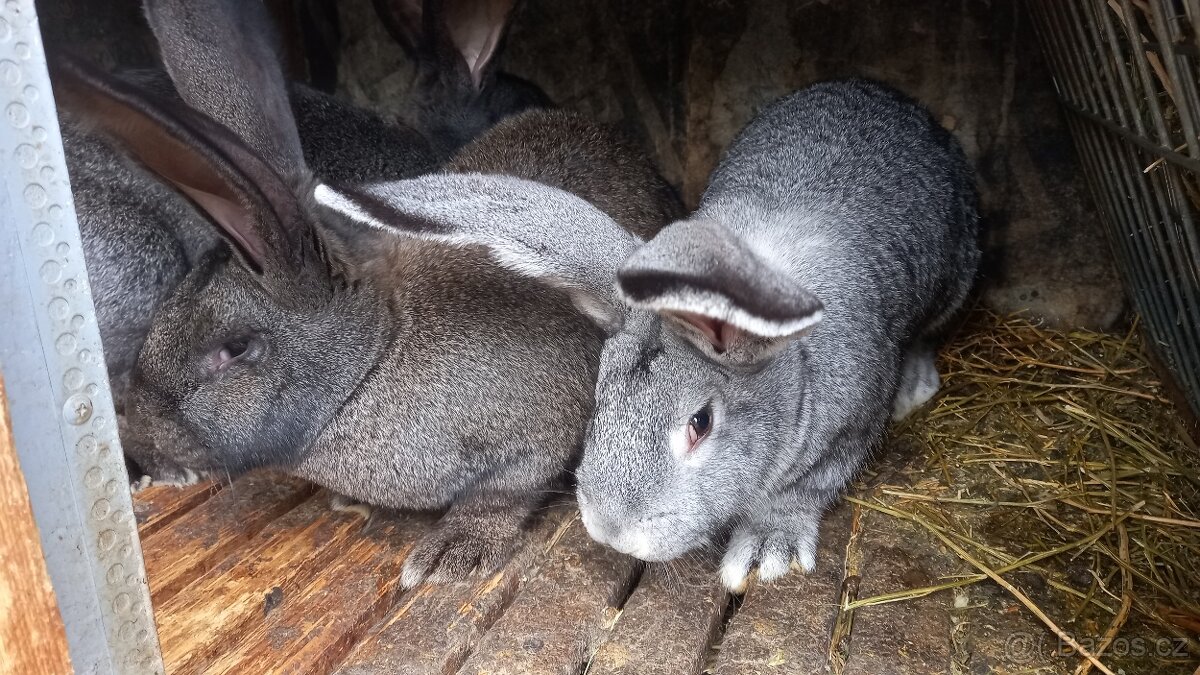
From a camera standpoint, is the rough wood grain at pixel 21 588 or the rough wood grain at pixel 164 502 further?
the rough wood grain at pixel 164 502

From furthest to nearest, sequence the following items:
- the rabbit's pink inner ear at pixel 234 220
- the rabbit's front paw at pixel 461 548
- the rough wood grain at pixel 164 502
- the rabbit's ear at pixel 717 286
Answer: the rough wood grain at pixel 164 502 < the rabbit's front paw at pixel 461 548 < the rabbit's pink inner ear at pixel 234 220 < the rabbit's ear at pixel 717 286

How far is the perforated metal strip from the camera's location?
5.15 feet

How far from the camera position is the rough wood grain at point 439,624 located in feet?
A: 8.08

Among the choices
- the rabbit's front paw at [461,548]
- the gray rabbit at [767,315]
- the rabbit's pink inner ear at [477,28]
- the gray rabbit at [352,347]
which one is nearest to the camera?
the gray rabbit at [767,315]

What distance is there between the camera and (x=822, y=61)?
4379 millimetres

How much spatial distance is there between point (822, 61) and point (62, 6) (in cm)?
329

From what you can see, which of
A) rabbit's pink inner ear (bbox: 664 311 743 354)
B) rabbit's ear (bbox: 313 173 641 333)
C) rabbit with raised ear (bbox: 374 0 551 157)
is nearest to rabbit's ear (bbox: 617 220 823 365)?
rabbit's pink inner ear (bbox: 664 311 743 354)

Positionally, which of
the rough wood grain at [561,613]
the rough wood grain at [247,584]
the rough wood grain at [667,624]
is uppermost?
the rough wood grain at [247,584]

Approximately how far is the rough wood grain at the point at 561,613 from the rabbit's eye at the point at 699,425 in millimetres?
587

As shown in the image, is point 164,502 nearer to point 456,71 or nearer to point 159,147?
point 159,147

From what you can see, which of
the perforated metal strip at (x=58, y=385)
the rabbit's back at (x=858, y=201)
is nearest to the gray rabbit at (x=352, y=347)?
the rabbit's back at (x=858, y=201)

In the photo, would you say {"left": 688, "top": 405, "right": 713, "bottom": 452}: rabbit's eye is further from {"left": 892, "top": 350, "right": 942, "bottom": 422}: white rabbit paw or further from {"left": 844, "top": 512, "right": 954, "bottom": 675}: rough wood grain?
{"left": 892, "top": 350, "right": 942, "bottom": 422}: white rabbit paw

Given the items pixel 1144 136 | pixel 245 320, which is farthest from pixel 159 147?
pixel 1144 136

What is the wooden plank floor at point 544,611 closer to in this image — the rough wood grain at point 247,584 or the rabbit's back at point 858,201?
the rough wood grain at point 247,584
